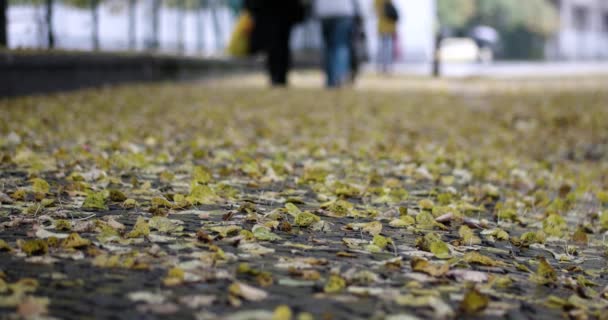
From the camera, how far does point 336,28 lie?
51.3 ft

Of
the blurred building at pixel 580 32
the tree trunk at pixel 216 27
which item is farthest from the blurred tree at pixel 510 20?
the tree trunk at pixel 216 27

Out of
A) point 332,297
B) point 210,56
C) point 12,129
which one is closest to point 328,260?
point 332,297

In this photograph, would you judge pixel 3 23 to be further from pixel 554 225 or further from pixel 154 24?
pixel 554 225

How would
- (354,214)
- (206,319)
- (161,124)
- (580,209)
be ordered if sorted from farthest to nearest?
(161,124)
(580,209)
(354,214)
(206,319)

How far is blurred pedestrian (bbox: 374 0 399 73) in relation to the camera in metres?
20.8

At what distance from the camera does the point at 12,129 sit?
7512mm

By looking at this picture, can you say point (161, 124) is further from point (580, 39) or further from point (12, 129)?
point (580, 39)

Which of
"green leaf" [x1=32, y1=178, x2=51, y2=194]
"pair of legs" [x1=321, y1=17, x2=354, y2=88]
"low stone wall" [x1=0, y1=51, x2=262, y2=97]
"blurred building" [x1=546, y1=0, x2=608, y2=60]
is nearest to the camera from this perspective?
"green leaf" [x1=32, y1=178, x2=51, y2=194]

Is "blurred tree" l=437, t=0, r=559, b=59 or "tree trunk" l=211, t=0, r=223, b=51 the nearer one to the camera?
"tree trunk" l=211, t=0, r=223, b=51

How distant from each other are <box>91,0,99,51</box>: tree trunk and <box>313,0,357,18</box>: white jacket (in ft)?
11.8

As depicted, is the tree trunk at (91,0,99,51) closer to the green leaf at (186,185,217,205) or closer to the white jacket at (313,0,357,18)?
the white jacket at (313,0,357,18)

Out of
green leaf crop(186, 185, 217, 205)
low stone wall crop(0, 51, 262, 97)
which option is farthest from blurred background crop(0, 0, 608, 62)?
green leaf crop(186, 185, 217, 205)

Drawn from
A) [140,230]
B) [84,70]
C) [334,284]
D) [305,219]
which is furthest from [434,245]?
[84,70]

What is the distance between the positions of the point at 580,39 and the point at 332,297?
225 ft
